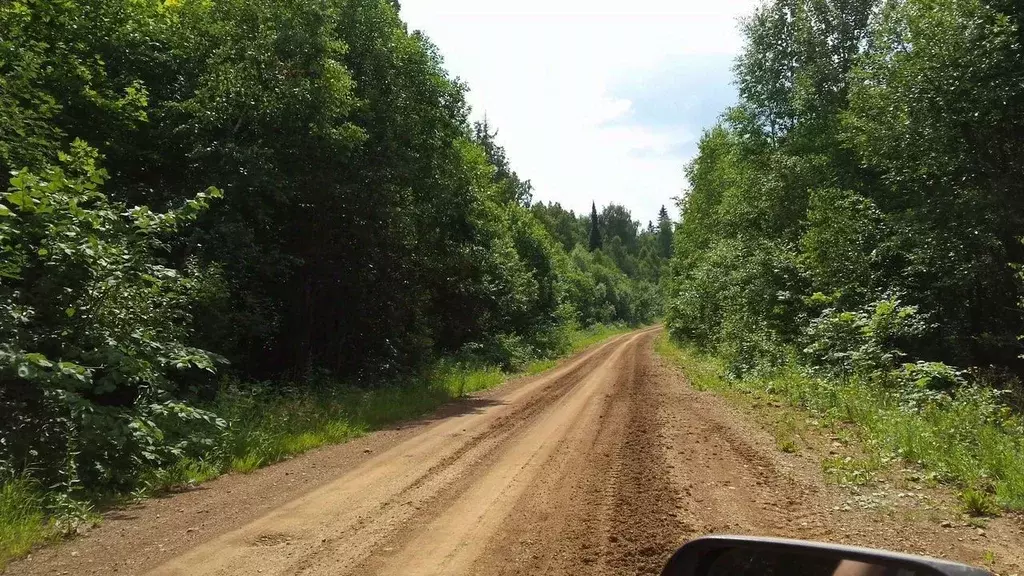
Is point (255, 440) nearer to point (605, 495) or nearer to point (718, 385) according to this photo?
point (605, 495)

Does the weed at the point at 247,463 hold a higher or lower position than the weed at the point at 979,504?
higher

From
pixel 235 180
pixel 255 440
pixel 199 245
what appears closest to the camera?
pixel 255 440

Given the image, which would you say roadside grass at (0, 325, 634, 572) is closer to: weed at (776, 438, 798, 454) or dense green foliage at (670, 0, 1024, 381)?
weed at (776, 438, 798, 454)

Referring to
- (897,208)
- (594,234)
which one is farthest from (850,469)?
(594,234)

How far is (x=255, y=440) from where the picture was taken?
9.64m

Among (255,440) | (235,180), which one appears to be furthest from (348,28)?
(255,440)

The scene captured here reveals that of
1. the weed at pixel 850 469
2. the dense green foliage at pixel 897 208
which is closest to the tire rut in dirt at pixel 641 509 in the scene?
the weed at pixel 850 469

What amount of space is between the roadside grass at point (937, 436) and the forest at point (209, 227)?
8.47 m

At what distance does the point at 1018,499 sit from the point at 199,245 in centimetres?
1258

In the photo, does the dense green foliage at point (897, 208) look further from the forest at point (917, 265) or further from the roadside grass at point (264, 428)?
the roadside grass at point (264, 428)

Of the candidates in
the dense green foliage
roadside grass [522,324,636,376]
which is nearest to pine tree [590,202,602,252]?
roadside grass [522,324,636,376]

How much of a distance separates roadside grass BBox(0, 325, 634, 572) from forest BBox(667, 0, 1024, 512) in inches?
333

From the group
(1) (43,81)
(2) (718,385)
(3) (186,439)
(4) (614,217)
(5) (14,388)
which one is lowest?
(2) (718,385)

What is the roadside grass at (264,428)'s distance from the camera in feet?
19.3
